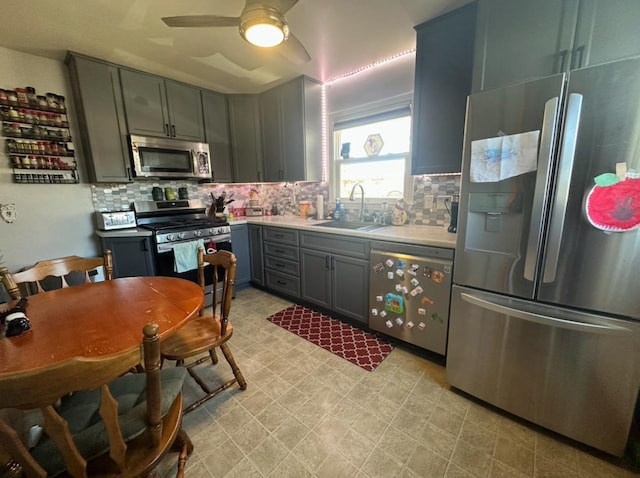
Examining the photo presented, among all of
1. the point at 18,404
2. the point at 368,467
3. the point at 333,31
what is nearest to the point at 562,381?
the point at 368,467

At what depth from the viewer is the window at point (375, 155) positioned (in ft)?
8.66

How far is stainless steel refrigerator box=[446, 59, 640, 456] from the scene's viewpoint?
114cm

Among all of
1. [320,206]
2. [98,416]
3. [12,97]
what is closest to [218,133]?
[320,206]

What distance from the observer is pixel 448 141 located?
193 cm

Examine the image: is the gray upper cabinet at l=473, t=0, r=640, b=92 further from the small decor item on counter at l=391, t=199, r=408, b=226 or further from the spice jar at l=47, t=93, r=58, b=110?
the spice jar at l=47, t=93, r=58, b=110

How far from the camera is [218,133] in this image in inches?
131

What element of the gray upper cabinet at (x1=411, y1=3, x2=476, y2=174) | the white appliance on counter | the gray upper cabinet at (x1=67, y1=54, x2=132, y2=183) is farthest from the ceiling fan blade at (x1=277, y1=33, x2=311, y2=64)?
the white appliance on counter

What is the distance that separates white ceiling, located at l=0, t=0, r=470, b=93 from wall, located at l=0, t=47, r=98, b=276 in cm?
14

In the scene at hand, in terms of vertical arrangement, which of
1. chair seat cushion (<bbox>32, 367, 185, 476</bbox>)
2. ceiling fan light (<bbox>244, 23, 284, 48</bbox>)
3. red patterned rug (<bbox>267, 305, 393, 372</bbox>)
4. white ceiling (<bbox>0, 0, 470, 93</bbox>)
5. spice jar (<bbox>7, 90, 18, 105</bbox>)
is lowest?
red patterned rug (<bbox>267, 305, 393, 372</bbox>)

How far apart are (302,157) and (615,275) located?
2.66m

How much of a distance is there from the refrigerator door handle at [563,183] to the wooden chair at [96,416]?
1671 mm

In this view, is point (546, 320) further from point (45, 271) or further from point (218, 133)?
point (218, 133)

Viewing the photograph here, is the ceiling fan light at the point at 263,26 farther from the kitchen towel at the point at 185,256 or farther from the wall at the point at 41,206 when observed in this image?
the wall at the point at 41,206

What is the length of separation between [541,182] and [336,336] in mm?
1827
